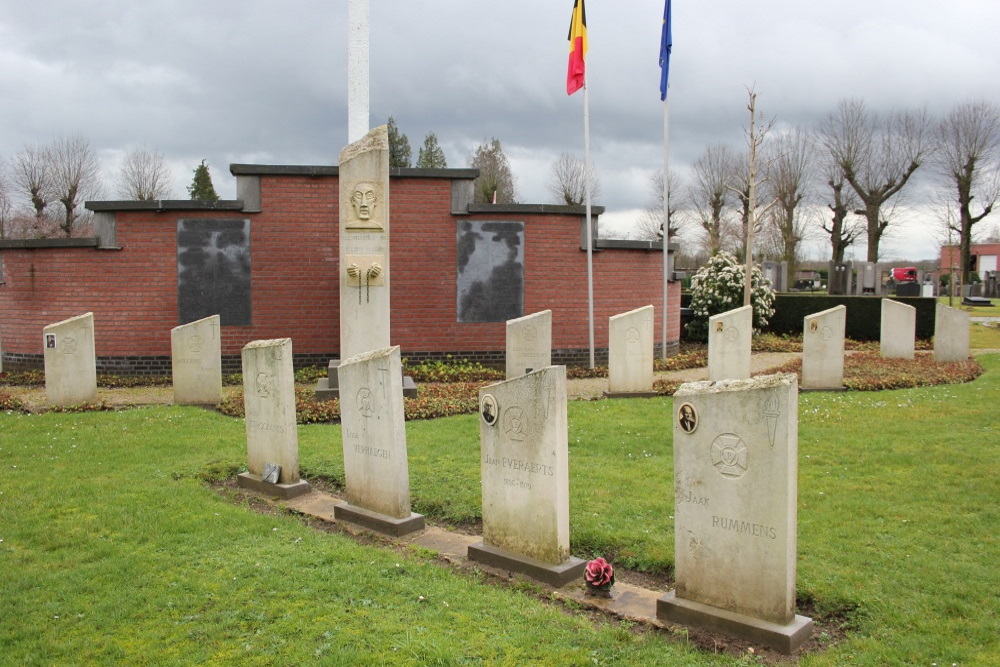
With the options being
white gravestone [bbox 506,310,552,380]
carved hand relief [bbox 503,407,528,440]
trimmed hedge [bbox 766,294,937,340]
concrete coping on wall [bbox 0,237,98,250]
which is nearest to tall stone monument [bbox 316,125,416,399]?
white gravestone [bbox 506,310,552,380]

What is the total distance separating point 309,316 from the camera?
48.7 feet

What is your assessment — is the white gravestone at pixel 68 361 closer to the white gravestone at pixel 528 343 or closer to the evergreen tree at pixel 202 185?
the white gravestone at pixel 528 343

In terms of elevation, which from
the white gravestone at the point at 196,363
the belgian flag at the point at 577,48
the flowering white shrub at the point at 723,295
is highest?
the belgian flag at the point at 577,48

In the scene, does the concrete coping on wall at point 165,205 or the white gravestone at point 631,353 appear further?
the concrete coping on wall at point 165,205

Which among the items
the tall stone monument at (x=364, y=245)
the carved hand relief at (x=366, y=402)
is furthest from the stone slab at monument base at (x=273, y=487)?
the tall stone monument at (x=364, y=245)

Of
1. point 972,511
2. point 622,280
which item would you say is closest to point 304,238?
point 622,280

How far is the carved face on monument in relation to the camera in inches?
448

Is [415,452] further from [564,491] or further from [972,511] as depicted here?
[972,511]

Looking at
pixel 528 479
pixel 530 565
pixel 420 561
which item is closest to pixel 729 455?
pixel 528 479

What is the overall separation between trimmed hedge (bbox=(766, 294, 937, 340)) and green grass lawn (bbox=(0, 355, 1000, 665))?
44.4ft

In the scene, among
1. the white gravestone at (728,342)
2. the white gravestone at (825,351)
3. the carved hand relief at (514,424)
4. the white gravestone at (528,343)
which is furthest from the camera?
the white gravestone at (528,343)

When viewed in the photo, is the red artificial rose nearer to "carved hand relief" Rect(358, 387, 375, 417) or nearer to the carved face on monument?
"carved hand relief" Rect(358, 387, 375, 417)

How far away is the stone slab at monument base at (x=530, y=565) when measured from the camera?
4.62 m

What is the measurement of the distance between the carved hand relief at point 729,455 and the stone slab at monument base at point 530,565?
1278 mm
